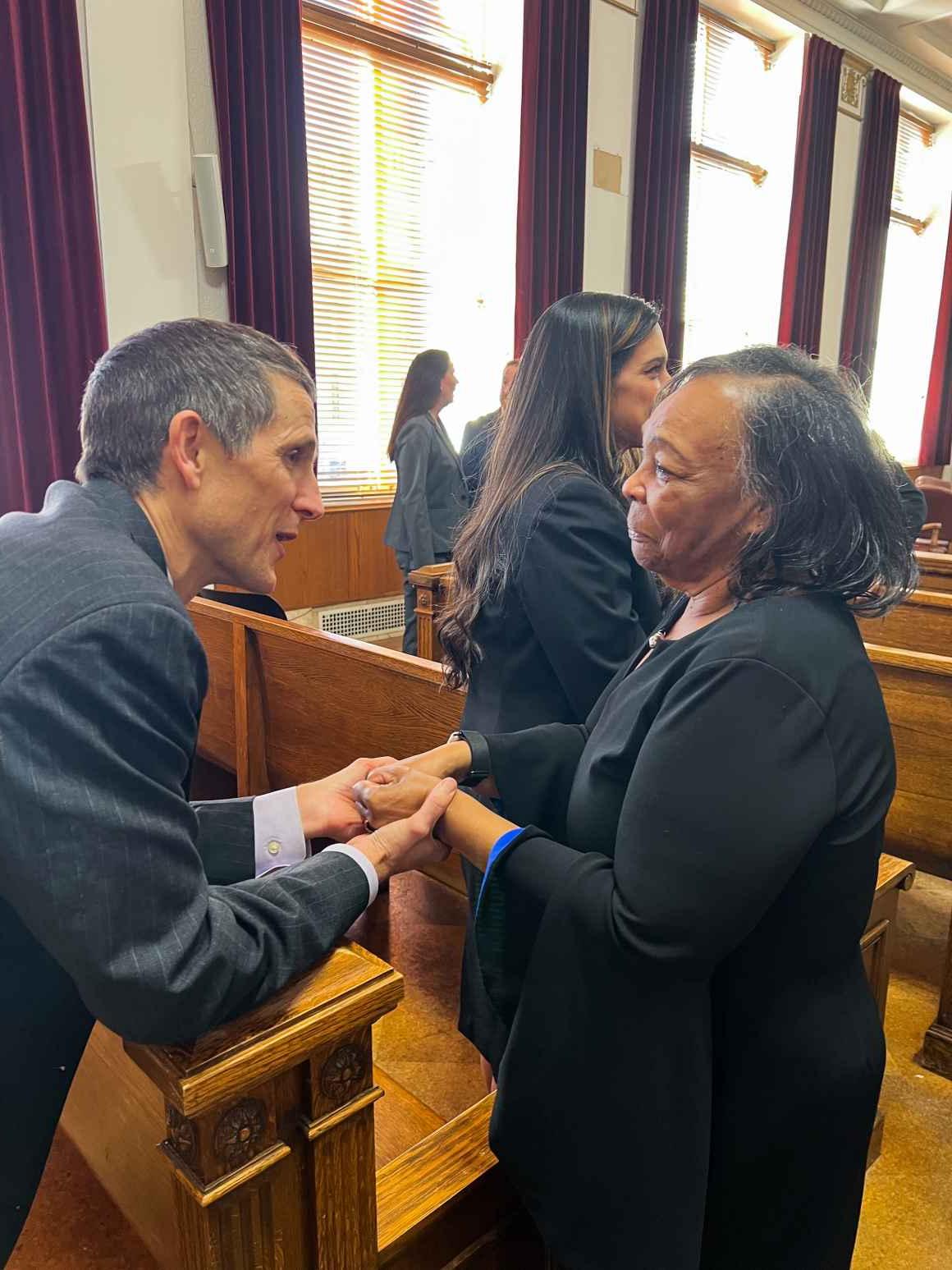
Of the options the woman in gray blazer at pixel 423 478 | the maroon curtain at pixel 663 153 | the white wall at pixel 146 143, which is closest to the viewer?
the white wall at pixel 146 143

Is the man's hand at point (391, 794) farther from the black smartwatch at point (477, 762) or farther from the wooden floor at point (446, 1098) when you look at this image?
the wooden floor at point (446, 1098)

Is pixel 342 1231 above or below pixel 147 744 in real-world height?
below

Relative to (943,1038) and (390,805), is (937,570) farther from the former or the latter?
(390,805)

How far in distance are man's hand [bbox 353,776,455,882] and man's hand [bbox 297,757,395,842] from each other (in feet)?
0.22

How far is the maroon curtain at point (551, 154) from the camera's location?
5.48 m

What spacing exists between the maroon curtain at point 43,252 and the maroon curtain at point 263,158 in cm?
67

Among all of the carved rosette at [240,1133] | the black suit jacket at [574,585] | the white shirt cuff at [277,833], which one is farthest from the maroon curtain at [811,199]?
the carved rosette at [240,1133]

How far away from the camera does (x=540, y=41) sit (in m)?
5.44

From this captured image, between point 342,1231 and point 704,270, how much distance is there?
7491 mm

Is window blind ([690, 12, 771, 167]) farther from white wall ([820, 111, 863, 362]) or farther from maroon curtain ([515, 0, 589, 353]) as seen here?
maroon curtain ([515, 0, 589, 353])

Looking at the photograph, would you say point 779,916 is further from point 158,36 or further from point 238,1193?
point 158,36

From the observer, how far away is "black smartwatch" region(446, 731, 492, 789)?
4.65 ft

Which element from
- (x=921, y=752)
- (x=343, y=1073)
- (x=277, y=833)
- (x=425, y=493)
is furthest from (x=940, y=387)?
Result: (x=343, y=1073)

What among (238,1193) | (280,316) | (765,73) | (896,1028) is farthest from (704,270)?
(238,1193)
